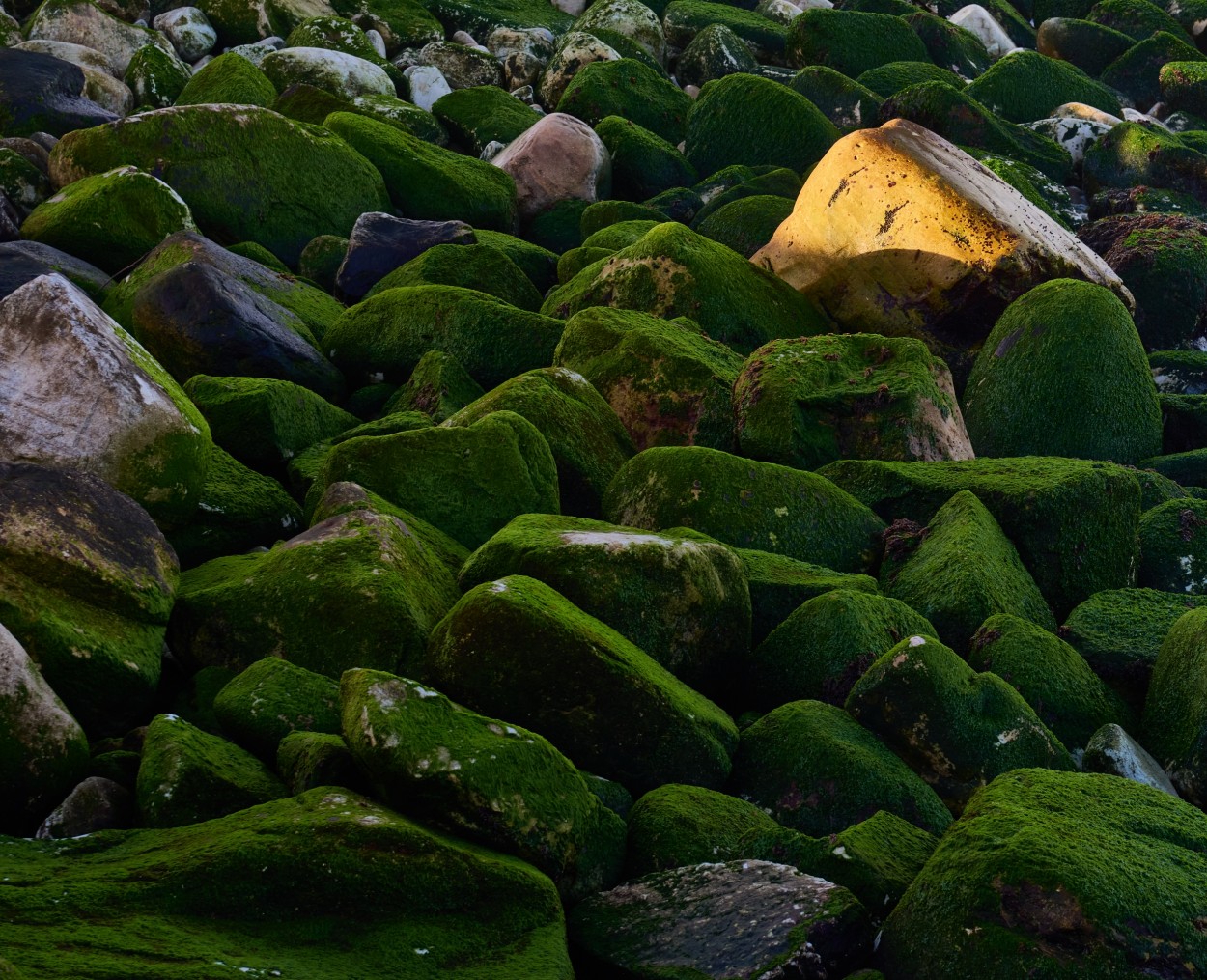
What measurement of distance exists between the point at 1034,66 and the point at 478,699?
16.8m

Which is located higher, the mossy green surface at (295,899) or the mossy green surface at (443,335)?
the mossy green surface at (295,899)

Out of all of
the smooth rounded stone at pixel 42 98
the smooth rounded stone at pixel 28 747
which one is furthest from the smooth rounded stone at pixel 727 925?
the smooth rounded stone at pixel 42 98

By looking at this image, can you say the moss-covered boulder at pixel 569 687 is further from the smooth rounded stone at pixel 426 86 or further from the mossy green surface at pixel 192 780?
the smooth rounded stone at pixel 426 86

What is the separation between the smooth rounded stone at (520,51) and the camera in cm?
1823

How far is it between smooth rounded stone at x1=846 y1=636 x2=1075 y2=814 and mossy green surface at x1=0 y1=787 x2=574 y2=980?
1.78 m

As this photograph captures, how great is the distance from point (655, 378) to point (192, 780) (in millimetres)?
4898

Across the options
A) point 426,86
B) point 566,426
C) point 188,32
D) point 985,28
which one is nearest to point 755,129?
point 426,86

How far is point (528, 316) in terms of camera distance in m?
9.45

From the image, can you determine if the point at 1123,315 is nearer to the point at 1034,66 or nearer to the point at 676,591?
the point at 676,591

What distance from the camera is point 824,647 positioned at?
230 inches

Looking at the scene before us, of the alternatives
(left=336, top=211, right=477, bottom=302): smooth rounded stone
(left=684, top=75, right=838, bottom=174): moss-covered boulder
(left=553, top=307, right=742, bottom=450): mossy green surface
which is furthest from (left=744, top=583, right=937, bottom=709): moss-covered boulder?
(left=684, top=75, right=838, bottom=174): moss-covered boulder

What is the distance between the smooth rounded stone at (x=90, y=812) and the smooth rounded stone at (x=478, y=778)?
0.76 m

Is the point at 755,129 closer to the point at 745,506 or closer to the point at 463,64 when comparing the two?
the point at 463,64

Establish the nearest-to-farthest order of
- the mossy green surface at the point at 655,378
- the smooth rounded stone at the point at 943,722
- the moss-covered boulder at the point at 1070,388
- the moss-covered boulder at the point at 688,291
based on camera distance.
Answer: the smooth rounded stone at the point at 943,722 → the mossy green surface at the point at 655,378 → the moss-covered boulder at the point at 1070,388 → the moss-covered boulder at the point at 688,291
